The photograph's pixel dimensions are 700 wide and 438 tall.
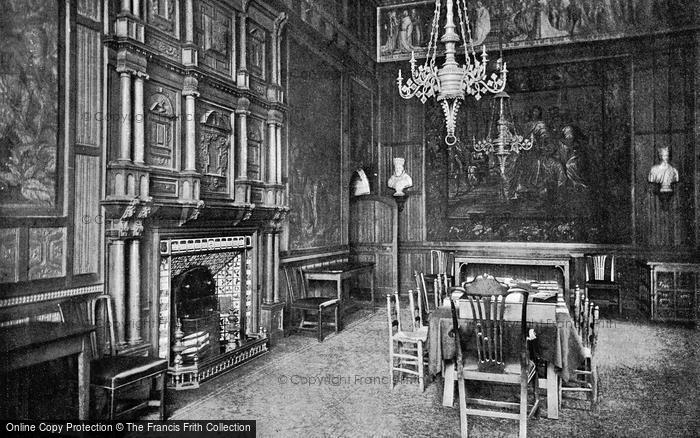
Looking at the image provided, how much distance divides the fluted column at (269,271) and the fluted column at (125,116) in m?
2.65

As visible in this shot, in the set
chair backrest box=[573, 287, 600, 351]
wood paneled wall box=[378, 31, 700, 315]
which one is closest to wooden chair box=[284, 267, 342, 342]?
chair backrest box=[573, 287, 600, 351]

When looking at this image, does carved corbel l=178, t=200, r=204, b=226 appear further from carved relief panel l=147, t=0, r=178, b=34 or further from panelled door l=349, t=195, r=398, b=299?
panelled door l=349, t=195, r=398, b=299

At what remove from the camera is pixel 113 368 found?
3.82 m

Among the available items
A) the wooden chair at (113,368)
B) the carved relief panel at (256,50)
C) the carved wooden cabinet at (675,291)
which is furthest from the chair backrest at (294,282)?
the carved wooden cabinet at (675,291)

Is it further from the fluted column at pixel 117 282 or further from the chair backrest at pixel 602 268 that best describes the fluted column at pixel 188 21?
the chair backrest at pixel 602 268

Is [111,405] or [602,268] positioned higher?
[602,268]

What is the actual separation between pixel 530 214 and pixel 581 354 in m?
6.46

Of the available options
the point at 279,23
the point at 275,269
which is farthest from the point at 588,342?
the point at 279,23

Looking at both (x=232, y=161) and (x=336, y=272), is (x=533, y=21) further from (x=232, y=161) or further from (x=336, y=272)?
(x=232, y=161)

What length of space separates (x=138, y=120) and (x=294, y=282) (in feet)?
12.2

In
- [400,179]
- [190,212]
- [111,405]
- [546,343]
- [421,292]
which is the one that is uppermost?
[400,179]

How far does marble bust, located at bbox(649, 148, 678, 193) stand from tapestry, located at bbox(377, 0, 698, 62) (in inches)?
97.9

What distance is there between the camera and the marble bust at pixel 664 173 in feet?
30.7

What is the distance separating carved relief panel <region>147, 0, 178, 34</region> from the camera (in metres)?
4.88
